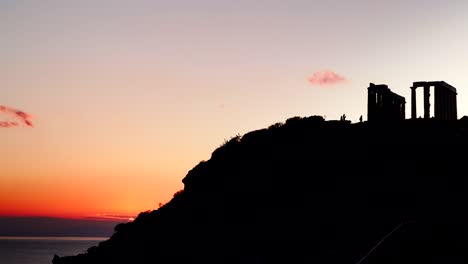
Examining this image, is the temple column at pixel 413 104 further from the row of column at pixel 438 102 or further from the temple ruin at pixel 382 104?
the temple ruin at pixel 382 104

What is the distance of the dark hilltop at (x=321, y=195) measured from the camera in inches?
1287

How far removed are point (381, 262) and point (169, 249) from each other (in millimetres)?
21993

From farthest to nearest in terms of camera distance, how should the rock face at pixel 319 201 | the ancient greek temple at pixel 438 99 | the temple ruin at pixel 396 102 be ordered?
1. the temple ruin at pixel 396 102
2. the ancient greek temple at pixel 438 99
3. the rock face at pixel 319 201

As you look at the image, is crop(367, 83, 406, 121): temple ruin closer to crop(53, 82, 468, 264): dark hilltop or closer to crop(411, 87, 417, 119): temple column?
crop(53, 82, 468, 264): dark hilltop

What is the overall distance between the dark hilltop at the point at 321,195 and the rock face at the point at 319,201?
0.26 feet

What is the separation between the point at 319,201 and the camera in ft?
135

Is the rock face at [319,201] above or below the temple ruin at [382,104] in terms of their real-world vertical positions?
below

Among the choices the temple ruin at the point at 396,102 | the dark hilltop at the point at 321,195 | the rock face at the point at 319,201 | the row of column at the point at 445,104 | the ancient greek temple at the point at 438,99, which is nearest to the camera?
the rock face at the point at 319,201

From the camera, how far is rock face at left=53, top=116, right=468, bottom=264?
3008 cm

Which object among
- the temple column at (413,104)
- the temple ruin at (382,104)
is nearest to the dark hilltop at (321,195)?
the temple ruin at (382,104)

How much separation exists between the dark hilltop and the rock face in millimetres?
80

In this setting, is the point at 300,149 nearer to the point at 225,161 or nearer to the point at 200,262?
the point at 225,161

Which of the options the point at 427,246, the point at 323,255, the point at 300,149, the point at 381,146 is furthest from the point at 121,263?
the point at 427,246

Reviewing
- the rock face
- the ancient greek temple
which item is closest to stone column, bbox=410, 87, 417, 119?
the ancient greek temple
